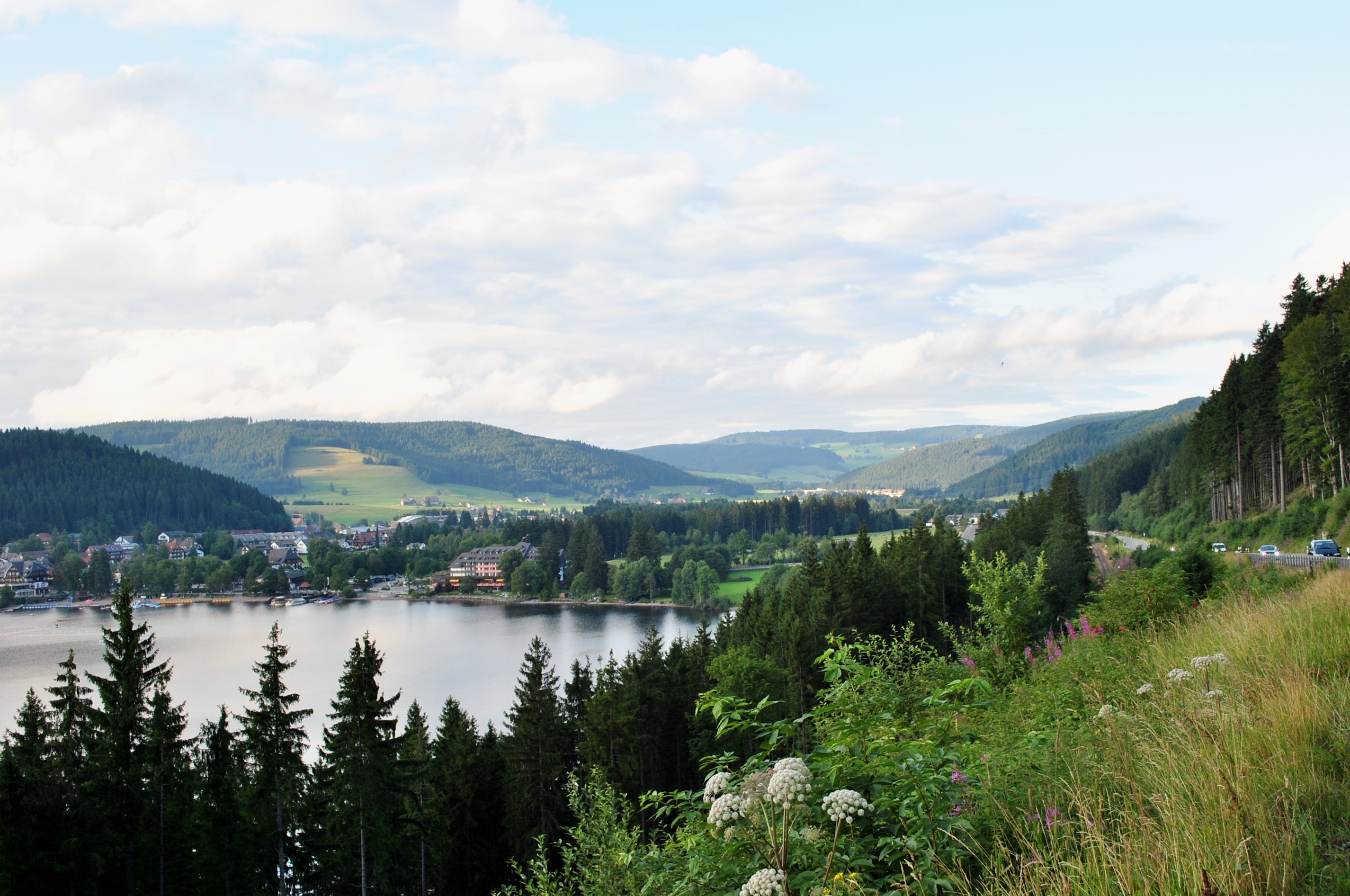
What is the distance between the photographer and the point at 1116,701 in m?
5.22

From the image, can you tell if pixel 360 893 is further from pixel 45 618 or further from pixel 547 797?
pixel 45 618

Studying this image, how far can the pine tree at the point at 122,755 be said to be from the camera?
14891mm

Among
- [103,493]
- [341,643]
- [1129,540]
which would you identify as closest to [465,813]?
[341,643]

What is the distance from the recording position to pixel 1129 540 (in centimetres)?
5472

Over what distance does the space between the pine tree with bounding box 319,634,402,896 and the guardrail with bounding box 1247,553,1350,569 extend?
17.5m

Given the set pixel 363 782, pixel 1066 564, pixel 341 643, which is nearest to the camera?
pixel 363 782

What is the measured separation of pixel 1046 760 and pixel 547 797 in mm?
19597

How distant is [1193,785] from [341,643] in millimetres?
65915

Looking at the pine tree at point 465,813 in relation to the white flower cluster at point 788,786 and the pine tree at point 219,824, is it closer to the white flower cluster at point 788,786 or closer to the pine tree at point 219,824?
the pine tree at point 219,824

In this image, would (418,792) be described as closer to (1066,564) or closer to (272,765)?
(272,765)

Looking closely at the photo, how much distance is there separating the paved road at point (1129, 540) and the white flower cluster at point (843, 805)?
141ft

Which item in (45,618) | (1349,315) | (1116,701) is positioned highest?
(1349,315)

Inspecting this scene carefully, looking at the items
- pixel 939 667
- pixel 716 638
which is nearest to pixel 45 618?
pixel 716 638

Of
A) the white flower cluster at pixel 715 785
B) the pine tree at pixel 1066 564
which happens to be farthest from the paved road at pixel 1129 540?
the white flower cluster at pixel 715 785
